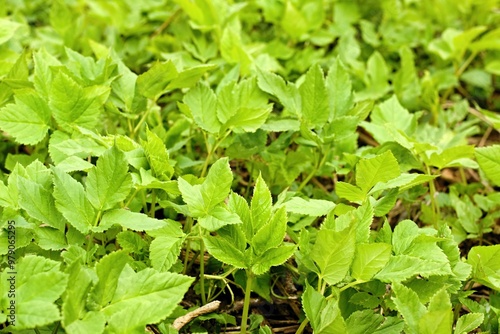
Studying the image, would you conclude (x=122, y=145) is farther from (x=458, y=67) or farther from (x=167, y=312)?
(x=458, y=67)

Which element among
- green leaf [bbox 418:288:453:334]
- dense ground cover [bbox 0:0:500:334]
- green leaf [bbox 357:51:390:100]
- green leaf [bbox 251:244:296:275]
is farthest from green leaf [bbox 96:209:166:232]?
green leaf [bbox 357:51:390:100]

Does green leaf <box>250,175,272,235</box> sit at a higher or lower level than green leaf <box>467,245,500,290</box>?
higher

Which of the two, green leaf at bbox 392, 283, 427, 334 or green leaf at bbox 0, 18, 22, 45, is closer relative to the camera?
green leaf at bbox 392, 283, 427, 334

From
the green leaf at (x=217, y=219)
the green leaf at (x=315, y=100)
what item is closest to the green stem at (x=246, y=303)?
the green leaf at (x=217, y=219)

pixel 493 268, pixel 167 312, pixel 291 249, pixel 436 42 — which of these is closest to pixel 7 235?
pixel 167 312

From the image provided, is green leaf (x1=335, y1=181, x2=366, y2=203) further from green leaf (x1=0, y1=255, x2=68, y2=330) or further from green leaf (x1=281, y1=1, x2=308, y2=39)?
green leaf (x1=281, y1=1, x2=308, y2=39)

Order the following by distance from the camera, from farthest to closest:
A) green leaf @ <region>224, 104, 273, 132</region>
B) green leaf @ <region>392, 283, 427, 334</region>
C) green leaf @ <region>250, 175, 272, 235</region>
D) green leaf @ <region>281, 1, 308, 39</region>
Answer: green leaf @ <region>281, 1, 308, 39</region> < green leaf @ <region>224, 104, 273, 132</region> < green leaf @ <region>250, 175, 272, 235</region> < green leaf @ <region>392, 283, 427, 334</region>

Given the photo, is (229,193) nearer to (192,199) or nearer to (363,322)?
(192,199)
